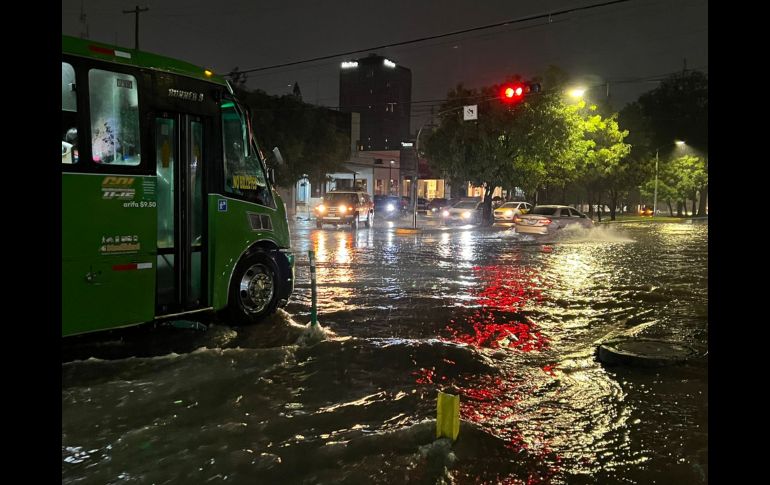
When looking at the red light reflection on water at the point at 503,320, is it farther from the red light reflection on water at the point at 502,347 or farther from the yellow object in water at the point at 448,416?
the yellow object in water at the point at 448,416

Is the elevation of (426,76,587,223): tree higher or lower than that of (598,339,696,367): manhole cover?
higher

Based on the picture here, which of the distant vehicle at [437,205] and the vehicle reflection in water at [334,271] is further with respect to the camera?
the distant vehicle at [437,205]

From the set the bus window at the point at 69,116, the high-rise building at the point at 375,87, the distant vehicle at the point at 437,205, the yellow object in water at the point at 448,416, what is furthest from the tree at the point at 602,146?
the high-rise building at the point at 375,87

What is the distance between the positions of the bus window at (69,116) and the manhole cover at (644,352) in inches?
250

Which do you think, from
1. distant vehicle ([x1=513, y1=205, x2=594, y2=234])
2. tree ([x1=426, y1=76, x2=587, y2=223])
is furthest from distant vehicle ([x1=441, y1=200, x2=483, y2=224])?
distant vehicle ([x1=513, y1=205, x2=594, y2=234])

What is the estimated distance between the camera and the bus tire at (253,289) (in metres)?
8.41

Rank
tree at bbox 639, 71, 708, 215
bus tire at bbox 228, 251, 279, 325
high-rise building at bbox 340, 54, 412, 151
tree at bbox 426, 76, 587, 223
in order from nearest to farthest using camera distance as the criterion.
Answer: bus tire at bbox 228, 251, 279, 325 < tree at bbox 426, 76, 587, 223 < tree at bbox 639, 71, 708, 215 < high-rise building at bbox 340, 54, 412, 151

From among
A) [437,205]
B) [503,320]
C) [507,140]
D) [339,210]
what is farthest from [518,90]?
[437,205]

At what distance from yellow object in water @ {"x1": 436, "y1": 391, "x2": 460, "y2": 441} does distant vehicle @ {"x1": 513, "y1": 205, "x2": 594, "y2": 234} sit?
23878 millimetres

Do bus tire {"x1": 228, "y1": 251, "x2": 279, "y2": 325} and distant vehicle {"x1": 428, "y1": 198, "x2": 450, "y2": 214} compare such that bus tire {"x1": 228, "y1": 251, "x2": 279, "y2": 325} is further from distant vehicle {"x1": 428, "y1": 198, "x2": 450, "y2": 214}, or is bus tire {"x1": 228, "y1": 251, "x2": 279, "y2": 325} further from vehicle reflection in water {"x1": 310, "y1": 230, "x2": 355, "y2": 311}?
distant vehicle {"x1": 428, "y1": 198, "x2": 450, "y2": 214}

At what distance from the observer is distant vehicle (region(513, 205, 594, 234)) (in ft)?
89.9
